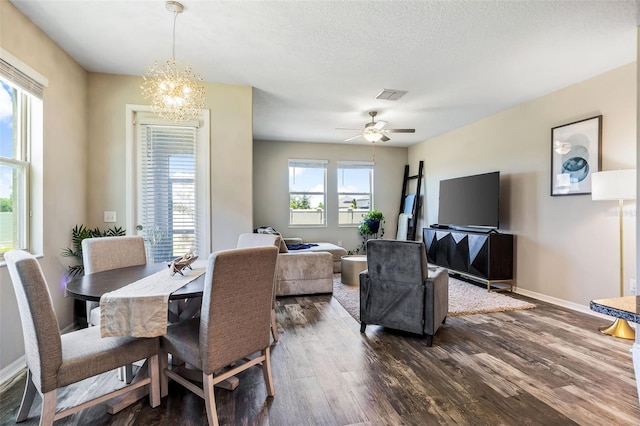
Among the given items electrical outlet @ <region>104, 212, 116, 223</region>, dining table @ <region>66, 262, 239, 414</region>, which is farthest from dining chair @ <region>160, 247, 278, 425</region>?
electrical outlet @ <region>104, 212, 116, 223</region>

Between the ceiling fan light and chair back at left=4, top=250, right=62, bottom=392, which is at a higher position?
the ceiling fan light

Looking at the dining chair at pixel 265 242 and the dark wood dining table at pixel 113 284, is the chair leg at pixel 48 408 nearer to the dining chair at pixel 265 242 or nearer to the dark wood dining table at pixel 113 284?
the dark wood dining table at pixel 113 284

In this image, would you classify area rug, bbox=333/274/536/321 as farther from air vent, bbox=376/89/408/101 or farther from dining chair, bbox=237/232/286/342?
air vent, bbox=376/89/408/101

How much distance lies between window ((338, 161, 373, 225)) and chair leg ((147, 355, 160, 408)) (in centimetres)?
567

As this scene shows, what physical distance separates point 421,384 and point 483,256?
300 centimetres

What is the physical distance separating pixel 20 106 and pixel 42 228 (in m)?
1.01

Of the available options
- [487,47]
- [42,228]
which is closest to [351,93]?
[487,47]

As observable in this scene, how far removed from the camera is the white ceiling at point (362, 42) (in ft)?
7.92

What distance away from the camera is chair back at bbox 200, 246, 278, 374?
5.39 feet

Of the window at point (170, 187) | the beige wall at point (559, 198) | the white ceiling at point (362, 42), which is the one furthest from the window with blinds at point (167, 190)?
the beige wall at point (559, 198)

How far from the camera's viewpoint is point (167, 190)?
3729 mm

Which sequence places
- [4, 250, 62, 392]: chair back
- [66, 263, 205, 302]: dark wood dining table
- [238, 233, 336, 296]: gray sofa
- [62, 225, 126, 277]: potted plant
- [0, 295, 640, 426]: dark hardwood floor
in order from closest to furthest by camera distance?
[4, 250, 62, 392]: chair back, [66, 263, 205, 302]: dark wood dining table, [0, 295, 640, 426]: dark hardwood floor, [62, 225, 126, 277]: potted plant, [238, 233, 336, 296]: gray sofa

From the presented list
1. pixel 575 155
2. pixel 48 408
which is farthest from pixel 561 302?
pixel 48 408

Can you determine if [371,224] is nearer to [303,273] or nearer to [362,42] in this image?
[303,273]
